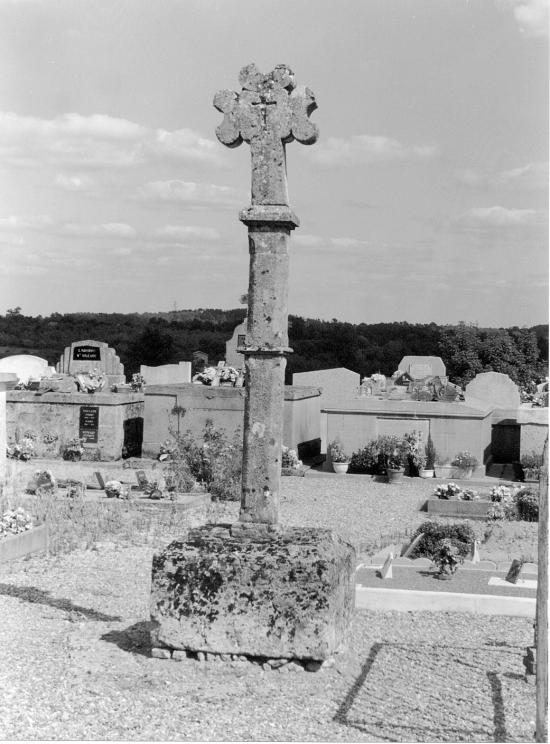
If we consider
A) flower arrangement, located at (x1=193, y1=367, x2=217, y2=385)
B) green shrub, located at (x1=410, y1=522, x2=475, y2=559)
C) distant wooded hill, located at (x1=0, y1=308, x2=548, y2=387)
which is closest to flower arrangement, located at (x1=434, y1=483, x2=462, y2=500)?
green shrub, located at (x1=410, y1=522, x2=475, y2=559)

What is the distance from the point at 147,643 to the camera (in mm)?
6984

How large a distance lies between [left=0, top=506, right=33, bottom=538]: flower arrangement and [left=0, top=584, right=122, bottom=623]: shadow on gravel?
5.56 feet

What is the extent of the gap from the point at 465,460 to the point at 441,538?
7.40 m

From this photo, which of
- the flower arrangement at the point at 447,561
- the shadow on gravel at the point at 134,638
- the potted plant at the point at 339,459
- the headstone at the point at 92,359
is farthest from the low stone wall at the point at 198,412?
the shadow on gravel at the point at 134,638

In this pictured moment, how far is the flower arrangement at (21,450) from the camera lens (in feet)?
65.8

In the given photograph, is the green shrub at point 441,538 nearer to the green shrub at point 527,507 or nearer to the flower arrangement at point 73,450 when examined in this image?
the green shrub at point 527,507

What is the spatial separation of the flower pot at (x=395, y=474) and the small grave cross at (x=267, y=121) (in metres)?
11.8

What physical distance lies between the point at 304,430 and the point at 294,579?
14.8 meters

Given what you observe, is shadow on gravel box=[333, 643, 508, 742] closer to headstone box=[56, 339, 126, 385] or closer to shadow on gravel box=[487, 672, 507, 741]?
shadow on gravel box=[487, 672, 507, 741]

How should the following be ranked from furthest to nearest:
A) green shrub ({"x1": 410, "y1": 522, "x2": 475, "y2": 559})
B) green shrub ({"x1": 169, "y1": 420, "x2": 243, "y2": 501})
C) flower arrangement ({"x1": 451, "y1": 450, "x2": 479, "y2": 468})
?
1. flower arrangement ({"x1": 451, "y1": 450, "x2": 479, "y2": 468})
2. green shrub ({"x1": 169, "y1": 420, "x2": 243, "y2": 501})
3. green shrub ({"x1": 410, "y1": 522, "x2": 475, "y2": 559})

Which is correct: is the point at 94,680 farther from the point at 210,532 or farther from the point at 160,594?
the point at 210,532

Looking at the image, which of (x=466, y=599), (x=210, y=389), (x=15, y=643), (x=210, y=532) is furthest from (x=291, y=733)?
(x=210, y=389)

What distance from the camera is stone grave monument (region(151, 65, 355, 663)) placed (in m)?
6.32

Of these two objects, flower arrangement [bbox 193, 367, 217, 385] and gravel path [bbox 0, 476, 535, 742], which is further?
flower arrangement [bbox 193, 367, 217, 385]
